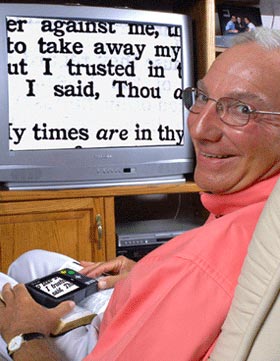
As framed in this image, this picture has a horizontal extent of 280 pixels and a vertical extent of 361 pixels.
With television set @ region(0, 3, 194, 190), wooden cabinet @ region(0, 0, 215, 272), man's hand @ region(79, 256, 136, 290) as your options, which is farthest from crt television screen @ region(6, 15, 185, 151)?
man's hand @ region(79, 256, 136, 290)

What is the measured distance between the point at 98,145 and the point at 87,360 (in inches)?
53.8

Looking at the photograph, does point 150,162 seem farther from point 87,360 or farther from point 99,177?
point 87,360

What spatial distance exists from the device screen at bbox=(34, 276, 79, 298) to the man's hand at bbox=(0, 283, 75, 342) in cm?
6

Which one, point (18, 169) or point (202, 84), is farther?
point (18, 169)

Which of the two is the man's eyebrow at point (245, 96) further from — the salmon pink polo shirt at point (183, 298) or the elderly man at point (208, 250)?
the salmon pink polo shirt at point (183, 298)

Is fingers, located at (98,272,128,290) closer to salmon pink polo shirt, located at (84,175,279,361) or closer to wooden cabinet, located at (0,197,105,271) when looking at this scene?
salmon pink polo shirt, located at (84,175,279,361)

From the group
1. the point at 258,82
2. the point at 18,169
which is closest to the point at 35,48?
the point at 18,169

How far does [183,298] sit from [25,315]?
478 mm

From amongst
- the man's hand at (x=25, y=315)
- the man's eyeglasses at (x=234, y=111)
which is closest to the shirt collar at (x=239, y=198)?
the man's eyeglasses at (x=234, y=111)

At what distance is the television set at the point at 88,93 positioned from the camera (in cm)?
206

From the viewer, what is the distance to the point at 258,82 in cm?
95

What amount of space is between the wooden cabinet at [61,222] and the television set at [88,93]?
2.6 inches

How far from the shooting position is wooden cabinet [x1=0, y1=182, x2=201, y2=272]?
208cm

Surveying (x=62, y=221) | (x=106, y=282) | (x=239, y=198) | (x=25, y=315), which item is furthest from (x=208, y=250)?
(x=62, y=221)
